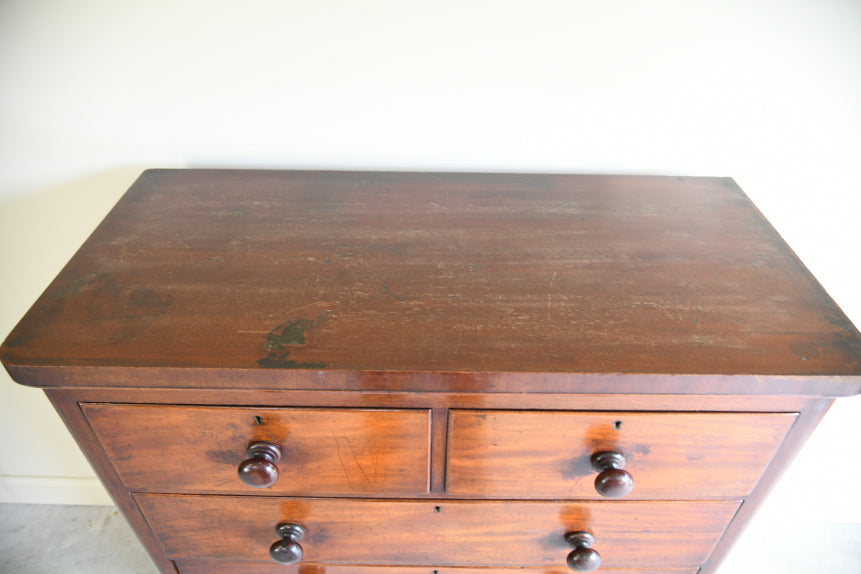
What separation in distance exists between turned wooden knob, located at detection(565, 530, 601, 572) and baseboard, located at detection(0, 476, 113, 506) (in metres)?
1.30

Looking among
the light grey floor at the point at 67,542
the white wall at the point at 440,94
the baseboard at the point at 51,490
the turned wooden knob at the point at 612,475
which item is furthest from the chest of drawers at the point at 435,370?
the baseboard at the point at 51,490

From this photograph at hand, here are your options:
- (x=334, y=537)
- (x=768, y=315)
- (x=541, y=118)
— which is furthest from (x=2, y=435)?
(x=768, y=315)

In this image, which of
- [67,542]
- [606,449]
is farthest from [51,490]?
[606,449]

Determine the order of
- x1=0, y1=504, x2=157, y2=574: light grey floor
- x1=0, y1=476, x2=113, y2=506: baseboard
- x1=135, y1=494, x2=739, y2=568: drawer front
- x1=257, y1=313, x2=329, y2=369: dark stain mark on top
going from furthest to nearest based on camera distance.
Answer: x1=0, y1=476, x2=113, y2=506: baseboard → x1=0, y1=504, x2=157, y2=574: light grey floor → x1=135, y1=494, x2=739, y2=568: drawer front → x1=257, y1=313, x2=329, y2=369: dark stain mark on top

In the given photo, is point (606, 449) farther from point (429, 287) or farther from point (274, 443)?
point (274, 443)

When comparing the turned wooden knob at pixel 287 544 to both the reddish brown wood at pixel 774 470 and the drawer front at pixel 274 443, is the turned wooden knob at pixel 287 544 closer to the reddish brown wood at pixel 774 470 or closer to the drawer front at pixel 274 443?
the drawer front at pixel 274 443

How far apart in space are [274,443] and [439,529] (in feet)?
1.05

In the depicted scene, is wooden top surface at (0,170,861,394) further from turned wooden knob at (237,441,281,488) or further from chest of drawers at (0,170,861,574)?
turned wooden knob at (237,441,281,488)

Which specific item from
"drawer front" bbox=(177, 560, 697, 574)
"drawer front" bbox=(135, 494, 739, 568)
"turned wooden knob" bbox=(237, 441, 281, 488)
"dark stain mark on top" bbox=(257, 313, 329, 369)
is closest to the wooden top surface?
"dark stain mark on top" bbox=(257, 313, 329, 369)

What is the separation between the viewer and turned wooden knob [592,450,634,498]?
0.76m

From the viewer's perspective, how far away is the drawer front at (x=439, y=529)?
2.84 feet

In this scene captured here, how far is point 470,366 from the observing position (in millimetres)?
668

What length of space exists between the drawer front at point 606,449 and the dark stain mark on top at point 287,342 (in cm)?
21

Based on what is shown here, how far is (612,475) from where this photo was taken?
29.7 inches
